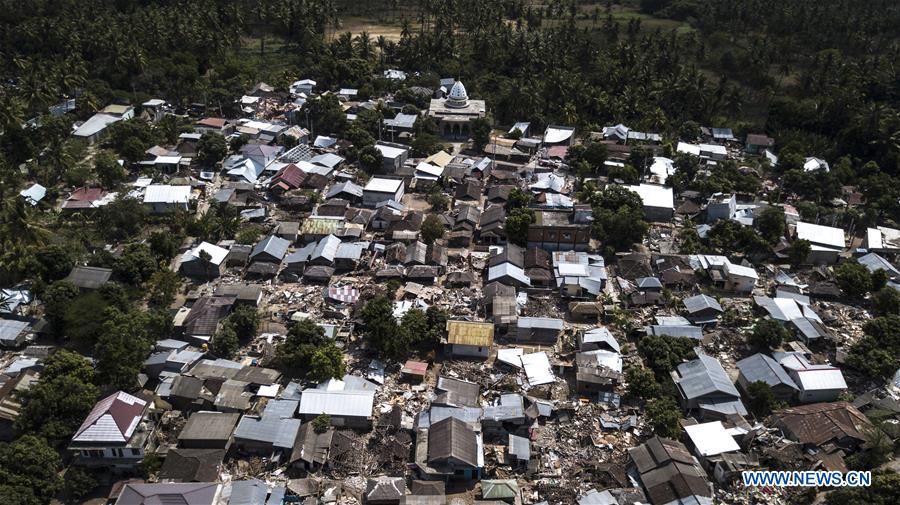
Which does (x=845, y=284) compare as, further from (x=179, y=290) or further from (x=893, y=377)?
(x=179, y=290)

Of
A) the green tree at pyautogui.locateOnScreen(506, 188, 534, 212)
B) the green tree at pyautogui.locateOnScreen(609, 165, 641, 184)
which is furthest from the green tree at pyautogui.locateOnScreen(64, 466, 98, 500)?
the green tree at pyautogui.locateOnScreen(609, 165, 641, 184)

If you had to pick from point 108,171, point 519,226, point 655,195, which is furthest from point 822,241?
point 108,171

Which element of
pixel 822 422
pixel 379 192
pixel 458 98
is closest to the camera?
pixel 822 422

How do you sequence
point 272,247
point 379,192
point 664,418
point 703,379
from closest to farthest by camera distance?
point 664,418 < point 703,379 < point 272,247 < point 379,192

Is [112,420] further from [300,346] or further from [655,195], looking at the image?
[655,195]

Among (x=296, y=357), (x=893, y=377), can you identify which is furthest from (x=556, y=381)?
(x=893, y=377)

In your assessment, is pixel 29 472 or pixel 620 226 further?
pixel 620 226
